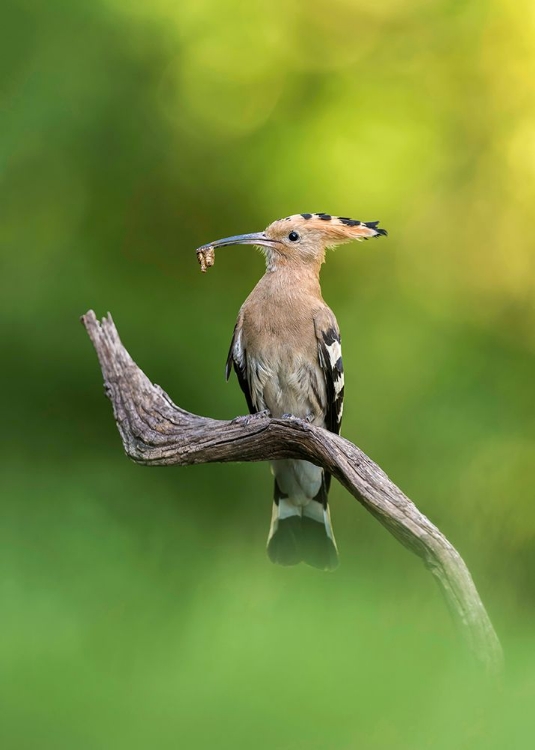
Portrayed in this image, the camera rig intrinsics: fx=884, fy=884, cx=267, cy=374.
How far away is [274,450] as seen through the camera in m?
1.79

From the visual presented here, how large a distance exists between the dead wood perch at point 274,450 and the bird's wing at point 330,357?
1.35ft

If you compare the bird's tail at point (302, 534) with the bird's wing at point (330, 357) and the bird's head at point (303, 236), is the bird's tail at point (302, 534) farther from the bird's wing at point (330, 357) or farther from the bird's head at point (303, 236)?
the bird's head at point (303, 236)

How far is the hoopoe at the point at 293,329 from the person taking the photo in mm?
2139

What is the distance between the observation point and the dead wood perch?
1507 mm

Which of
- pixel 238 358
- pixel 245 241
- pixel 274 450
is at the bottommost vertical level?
pixel 274 450

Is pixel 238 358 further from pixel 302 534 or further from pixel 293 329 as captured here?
pixel 302 534

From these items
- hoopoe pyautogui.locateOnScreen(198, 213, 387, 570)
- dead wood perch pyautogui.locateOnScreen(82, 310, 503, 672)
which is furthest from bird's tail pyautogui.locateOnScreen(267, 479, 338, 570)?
dead wood perch pyautogui.locateOnScreen(82, 310, 503, 672)

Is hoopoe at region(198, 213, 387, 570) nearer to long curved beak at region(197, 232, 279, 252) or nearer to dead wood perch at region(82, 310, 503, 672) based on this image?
long curved beak at region(197, 232, 279, 252)

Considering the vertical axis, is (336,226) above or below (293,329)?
above

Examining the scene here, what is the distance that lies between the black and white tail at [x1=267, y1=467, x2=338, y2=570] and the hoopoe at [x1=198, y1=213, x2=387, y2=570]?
11.6 inches

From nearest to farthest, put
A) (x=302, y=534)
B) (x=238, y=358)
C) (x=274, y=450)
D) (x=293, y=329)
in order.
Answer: (x=274, y=450)
(x=293, y=329)
(x=238, y=358)
(x=302, y=534)

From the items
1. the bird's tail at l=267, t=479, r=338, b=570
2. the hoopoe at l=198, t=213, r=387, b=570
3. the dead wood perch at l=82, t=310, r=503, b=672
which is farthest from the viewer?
the bird's tail at l=267, t=479, r=338, b=570

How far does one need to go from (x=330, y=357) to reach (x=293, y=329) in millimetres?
120

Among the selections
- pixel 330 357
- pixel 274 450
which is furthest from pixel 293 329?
pixel 274 450
